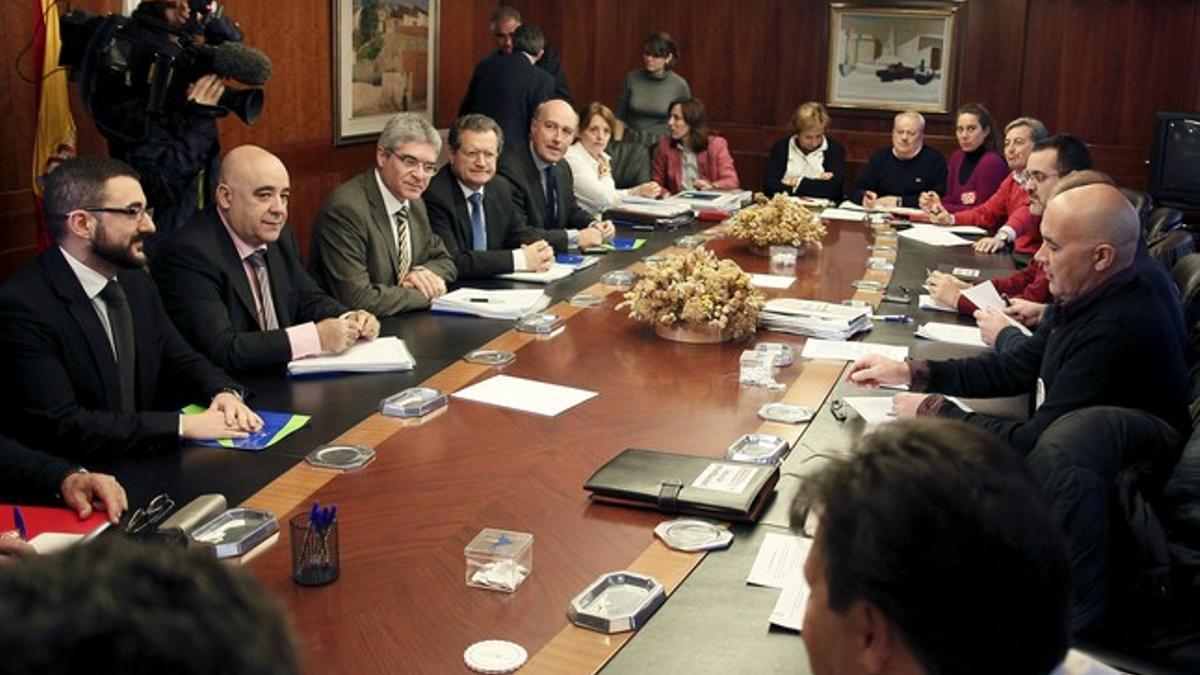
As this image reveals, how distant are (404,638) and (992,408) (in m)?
2.21

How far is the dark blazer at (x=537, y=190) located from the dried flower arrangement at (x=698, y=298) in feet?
5.27

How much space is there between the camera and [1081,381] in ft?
9.72

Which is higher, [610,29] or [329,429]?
[610,29]

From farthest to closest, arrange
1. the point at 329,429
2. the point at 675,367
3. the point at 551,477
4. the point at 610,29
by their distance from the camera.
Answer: the point at 610,29, the point at 675,367, the point at 329,429, the point at 551,477

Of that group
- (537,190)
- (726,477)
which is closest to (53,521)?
(726,477)

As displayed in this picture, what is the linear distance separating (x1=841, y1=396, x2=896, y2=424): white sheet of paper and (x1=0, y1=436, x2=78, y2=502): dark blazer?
175 centimetres

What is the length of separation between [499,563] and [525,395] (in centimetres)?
112

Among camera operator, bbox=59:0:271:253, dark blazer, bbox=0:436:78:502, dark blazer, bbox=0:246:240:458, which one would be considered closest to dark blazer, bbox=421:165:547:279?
camera operator, bbox=59:0:271:253

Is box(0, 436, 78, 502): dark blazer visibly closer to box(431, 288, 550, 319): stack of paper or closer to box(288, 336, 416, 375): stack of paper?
box(288, 336, 416, 375): stack of paper

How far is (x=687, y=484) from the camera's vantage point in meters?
2.56

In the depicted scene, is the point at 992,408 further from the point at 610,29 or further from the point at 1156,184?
the point at 610,29

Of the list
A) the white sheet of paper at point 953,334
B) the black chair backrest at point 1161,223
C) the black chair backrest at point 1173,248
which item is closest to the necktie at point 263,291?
the white sheet of paper at point 953,334

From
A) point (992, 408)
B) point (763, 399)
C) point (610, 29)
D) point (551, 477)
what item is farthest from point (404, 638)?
point (610, 29)

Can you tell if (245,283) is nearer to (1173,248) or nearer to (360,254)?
(360,254)
